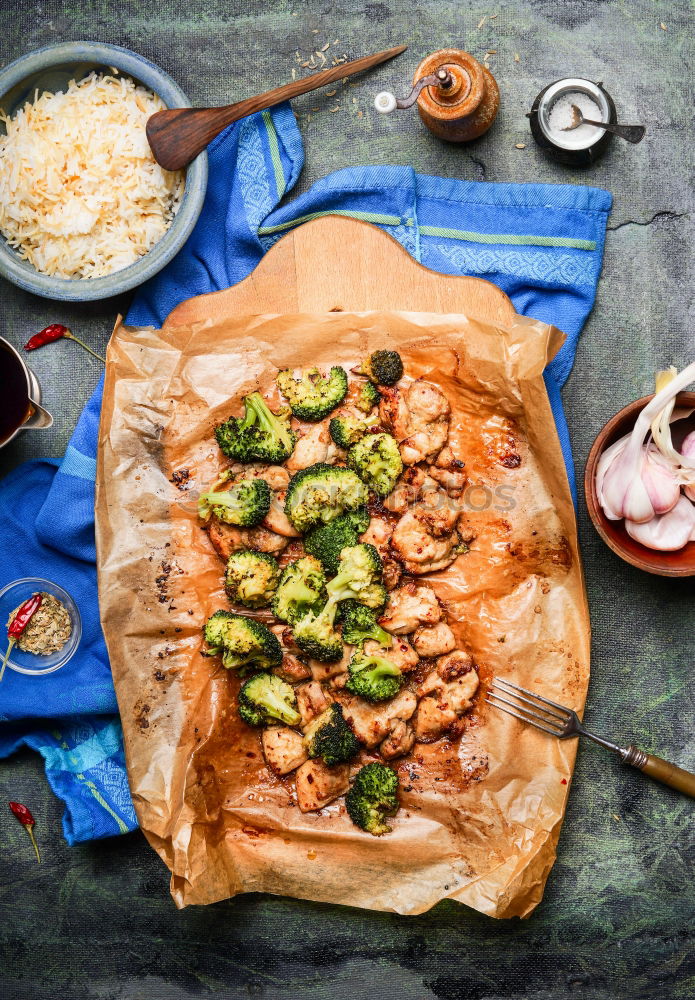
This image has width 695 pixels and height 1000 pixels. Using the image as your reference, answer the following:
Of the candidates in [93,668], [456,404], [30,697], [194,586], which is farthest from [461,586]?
[30,697]

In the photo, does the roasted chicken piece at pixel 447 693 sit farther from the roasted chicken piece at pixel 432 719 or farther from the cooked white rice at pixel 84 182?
the cooked white rice at pixel 84 182

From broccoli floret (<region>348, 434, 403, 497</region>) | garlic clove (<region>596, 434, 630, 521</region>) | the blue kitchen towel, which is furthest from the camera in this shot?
the blue kitchen towel

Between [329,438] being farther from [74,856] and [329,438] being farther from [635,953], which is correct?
[635,953]

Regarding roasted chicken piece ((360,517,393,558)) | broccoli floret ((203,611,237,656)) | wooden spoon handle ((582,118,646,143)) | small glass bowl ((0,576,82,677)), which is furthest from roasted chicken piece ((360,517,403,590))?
wooden spoon handle ((582,118,646,143))

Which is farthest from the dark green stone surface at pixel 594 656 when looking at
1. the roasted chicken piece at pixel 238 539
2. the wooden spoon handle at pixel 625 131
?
the roasted chicken piece at pixel 238 539

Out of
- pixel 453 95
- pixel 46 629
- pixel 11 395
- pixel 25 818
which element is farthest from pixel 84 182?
pixel 25 818

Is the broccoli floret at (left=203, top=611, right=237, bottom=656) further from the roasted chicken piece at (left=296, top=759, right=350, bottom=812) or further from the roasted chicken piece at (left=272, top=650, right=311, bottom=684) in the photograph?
the roasted chicken piece at (left=296, top=759, right=350, bottom=812)

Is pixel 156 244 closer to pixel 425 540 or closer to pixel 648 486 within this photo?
pixel 425 540
